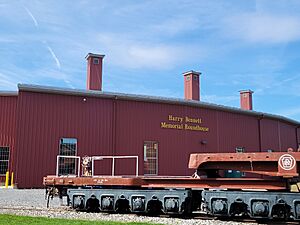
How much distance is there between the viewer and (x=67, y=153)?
20.3m

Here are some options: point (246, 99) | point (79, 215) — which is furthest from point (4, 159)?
point (246, 99)

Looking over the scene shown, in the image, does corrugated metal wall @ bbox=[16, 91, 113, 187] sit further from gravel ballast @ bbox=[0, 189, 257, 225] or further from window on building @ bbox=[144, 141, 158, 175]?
gravel ballast @ bbox=[0, 189, 257, 225]

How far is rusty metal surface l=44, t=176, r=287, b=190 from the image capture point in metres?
8.93

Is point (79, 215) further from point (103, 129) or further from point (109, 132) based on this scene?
point (109, 132)

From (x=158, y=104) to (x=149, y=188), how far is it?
1320cm

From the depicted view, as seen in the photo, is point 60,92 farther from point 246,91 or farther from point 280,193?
point 246,91

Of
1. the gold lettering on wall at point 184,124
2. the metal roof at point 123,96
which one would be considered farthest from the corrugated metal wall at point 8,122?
the gold lettering on wall at point 184,124

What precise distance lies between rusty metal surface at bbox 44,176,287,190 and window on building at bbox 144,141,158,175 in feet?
37.1

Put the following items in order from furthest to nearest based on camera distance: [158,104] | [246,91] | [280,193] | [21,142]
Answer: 1. [246,91]
2. [158,104]
3. [21,142]
4. [280,193]

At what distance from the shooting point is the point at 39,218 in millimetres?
9336

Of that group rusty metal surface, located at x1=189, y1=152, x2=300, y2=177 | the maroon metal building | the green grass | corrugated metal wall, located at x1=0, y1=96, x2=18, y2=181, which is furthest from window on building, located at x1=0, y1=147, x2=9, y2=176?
rusty metal surface, located at x1=189, y1=152, x2=300, y2=177

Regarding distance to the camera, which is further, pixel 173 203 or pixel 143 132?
pixel 143 132

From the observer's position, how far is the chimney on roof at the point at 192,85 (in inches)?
1087

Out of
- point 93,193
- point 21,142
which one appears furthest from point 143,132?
point 93,193
